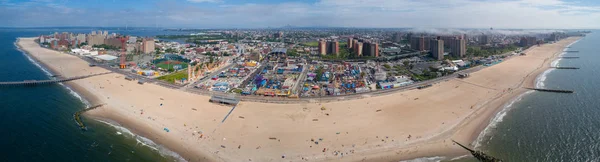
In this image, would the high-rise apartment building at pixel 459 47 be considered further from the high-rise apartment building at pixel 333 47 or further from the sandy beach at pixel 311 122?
the sandy beach at pixel 311 122

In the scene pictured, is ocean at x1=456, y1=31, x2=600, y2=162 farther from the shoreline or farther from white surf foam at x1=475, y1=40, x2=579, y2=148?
the shoreline

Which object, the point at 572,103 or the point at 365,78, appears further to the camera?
the point at 365,78

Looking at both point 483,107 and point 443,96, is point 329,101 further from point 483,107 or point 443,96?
point 483,107

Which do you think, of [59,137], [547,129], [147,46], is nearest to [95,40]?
[147,46]

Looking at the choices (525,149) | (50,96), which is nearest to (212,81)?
(50,96)

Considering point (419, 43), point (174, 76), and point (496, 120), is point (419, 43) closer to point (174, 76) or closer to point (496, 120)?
point (496, 120)

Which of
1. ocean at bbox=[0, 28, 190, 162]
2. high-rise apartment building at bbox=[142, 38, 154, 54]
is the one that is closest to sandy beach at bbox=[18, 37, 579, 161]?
ocean at bbox=[0, 28, 190, 162]

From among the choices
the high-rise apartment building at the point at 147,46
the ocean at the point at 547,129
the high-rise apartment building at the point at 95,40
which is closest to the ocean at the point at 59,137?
the ocean at the point at 547,129

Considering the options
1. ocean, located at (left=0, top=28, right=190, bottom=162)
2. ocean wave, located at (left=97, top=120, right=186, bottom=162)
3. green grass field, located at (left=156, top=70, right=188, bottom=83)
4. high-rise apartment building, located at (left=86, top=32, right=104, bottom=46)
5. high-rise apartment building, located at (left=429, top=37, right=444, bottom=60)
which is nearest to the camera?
ocean, located at (left=0, top=28, right=190, bottom=162)
